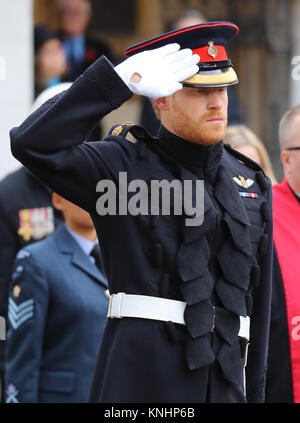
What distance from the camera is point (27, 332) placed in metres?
4.90

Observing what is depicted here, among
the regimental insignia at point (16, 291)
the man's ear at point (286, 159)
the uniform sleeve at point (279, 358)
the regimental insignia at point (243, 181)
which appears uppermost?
the man's ear at point (286, 159)

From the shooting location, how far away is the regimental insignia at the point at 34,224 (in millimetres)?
5723

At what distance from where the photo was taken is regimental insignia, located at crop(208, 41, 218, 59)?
3.86 meters

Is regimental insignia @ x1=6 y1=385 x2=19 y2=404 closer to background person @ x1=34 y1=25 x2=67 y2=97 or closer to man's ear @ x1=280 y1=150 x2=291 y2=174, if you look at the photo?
man's ear @ x1=280 y1=150 x2=291 y2=174

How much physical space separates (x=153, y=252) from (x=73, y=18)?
16.3 ft

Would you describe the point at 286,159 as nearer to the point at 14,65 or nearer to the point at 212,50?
the point at 212,50

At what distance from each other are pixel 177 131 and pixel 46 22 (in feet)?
20.6

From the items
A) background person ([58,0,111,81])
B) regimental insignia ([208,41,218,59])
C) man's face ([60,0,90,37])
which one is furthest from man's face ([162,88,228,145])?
man's face ([60,0,90,37])

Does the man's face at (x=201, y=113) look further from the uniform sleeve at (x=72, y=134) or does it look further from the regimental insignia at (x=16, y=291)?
the regimental insignia at (x=16, y=291)

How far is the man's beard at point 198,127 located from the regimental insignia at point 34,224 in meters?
2.00

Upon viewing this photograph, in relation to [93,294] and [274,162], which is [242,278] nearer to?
[93,294]

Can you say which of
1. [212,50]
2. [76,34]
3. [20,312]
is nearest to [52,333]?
[20,312]

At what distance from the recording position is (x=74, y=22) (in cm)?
848

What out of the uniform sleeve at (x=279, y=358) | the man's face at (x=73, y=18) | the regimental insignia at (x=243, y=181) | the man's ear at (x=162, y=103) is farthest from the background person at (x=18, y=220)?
the man's face at (x=73, y=18)
